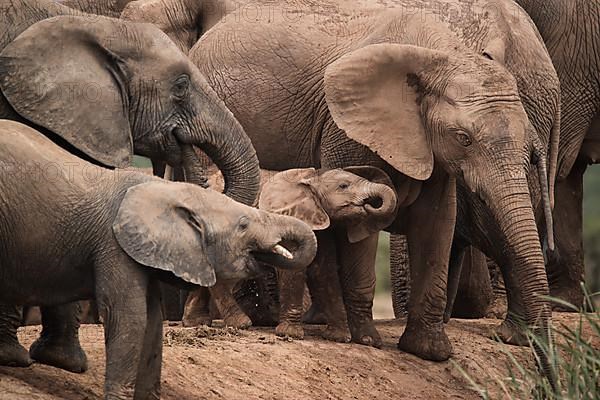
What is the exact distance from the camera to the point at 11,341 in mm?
8391

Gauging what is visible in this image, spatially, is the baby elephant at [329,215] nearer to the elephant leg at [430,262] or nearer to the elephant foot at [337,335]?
the elephant foot at [337,335]

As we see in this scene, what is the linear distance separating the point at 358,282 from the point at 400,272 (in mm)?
1931

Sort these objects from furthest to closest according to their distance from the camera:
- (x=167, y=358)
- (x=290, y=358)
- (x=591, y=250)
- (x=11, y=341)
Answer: (x=591, y=250)
(x=290, y=358)
(x=167, y=358)
(x=11, y=341)

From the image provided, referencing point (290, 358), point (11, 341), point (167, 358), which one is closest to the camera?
point (11, 341)

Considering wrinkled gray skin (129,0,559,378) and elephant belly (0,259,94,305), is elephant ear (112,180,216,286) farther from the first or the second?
wrinkled gray skin (129,0,559,378)

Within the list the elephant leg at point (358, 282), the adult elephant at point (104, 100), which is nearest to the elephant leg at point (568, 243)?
the elephant leg at point (358, 282)

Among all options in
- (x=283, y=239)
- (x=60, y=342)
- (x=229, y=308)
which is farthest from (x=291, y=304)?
(x=283, y=239)

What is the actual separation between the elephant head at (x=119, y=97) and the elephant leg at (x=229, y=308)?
1.20 m

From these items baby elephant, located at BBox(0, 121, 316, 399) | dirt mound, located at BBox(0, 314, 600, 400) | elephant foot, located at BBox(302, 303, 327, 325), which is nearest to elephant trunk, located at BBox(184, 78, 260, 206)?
dirt mound, located at BBox(0, 314, 600, 400)

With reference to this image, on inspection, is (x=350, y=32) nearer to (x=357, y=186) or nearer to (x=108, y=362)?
(x=357, y=186)

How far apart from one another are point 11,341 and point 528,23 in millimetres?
3921

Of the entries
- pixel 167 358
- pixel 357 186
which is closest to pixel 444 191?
pixel 357 186

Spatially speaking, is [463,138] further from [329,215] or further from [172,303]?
[172,303]

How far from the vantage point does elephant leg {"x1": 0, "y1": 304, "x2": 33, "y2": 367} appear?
832cm
